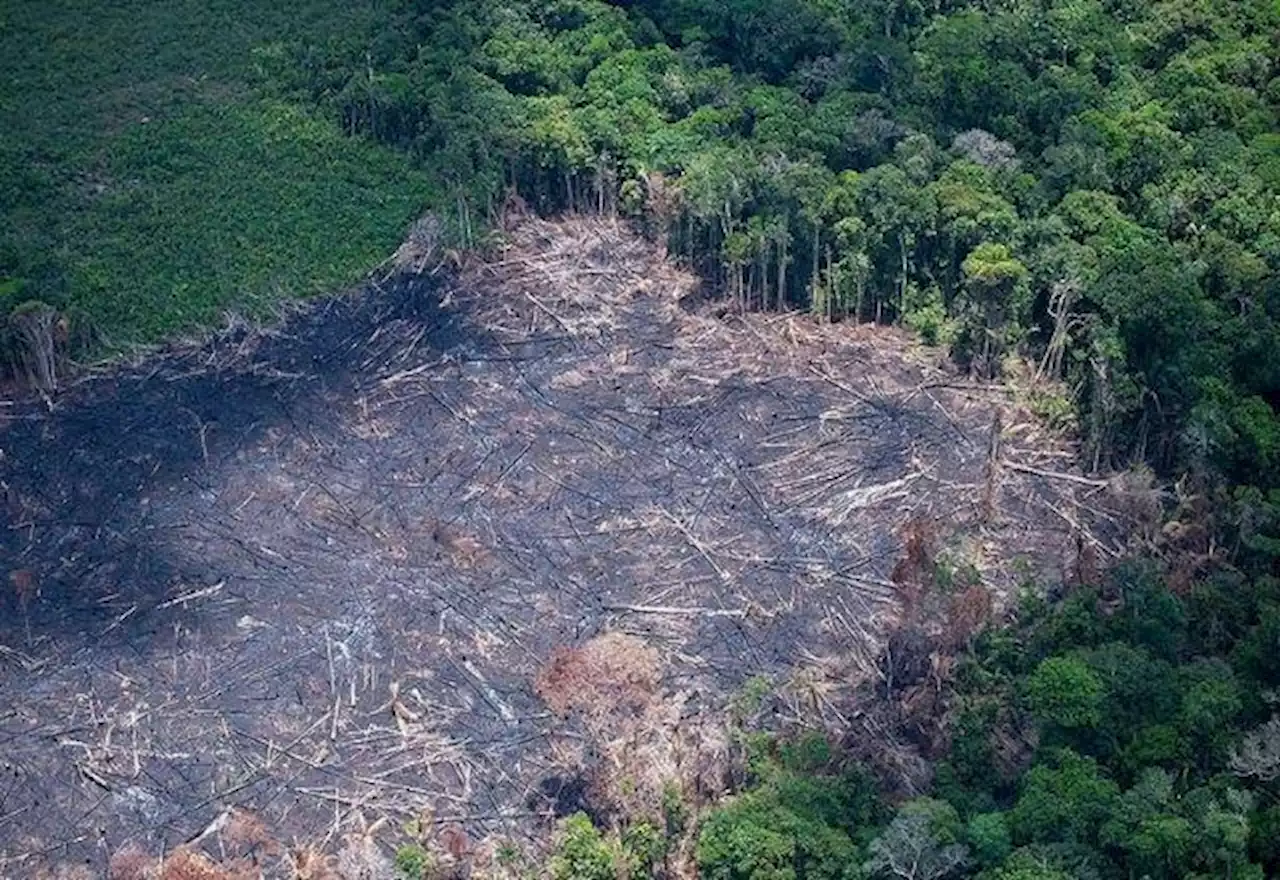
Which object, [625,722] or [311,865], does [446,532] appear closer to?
[625,722]

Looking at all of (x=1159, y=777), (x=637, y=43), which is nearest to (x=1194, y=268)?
(x=1159, y=777)

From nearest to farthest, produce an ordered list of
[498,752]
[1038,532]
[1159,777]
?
1. [1159,777]
2. [498,752]
3. [1038,532]

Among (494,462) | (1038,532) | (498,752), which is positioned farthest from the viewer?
(494,462)

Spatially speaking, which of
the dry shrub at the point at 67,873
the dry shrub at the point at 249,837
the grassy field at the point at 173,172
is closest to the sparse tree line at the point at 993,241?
the grassy field at the point at 173,172

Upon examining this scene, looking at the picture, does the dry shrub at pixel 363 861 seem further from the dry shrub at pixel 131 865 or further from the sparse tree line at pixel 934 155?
the sparse tree line at pixel 934 155

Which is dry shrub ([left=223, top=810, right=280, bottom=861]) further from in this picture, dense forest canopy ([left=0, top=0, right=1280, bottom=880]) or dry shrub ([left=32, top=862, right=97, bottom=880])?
dense forest canopy ([left=0, top=0, right=1280, bottom=880])

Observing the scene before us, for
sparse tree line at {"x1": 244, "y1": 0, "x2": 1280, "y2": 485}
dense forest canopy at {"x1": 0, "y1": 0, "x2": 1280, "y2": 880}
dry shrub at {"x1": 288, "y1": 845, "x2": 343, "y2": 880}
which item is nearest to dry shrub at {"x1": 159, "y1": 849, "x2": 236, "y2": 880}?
dry shrub at {"x1": 288, "y1": 845, "x2": 343, "y2": 880}

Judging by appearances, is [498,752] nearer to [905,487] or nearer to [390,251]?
[905,487]
